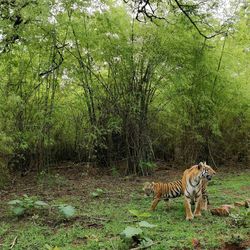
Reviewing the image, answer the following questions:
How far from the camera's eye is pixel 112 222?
4859mm

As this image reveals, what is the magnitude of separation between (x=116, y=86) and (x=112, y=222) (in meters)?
4.91

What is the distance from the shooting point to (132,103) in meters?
9.17

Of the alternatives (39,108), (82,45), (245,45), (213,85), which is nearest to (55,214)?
(39,108)

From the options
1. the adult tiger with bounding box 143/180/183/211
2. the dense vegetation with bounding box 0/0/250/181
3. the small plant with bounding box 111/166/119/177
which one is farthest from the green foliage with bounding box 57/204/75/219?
the small plant with bounding box 111/166/119/177

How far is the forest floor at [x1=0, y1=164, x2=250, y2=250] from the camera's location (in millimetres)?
3969

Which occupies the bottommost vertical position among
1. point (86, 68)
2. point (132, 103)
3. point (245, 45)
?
point (132, 103)

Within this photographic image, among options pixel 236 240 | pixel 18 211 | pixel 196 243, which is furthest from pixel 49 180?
pixel 236 240

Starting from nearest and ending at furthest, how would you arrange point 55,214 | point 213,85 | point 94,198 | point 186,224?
point 186,224
point 55,214
point 94,198
point 213,85

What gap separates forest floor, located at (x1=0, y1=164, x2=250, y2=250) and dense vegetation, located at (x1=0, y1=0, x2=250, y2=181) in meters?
1.38

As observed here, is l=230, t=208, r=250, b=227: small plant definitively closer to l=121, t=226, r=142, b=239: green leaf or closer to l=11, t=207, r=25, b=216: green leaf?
l=121, t=226, r=142, b=239: green leaf

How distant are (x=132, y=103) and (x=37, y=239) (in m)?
5.29

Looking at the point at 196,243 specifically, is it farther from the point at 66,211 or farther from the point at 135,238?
the point at 66,211

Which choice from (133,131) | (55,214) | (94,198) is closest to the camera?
(55,214)

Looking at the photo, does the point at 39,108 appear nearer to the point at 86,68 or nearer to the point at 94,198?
the point at 86,68
